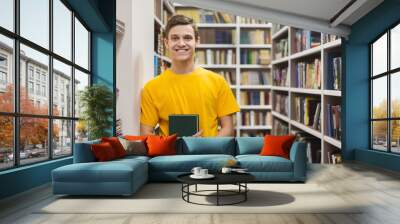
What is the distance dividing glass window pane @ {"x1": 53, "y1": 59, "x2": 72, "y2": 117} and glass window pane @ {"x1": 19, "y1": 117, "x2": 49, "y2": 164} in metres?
0.48

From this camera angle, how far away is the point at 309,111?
28.7 feet

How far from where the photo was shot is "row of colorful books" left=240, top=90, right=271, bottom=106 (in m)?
11.8

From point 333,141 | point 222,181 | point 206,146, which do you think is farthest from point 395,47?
point 222,181

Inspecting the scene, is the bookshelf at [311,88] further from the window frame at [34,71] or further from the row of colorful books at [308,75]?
the window frame at [34,71]

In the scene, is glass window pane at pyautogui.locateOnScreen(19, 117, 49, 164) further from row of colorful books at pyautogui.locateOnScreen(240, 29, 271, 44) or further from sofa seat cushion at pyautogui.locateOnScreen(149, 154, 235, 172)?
row of colorful books at pyautogui.locateOnScreen(240, 29, 271, 44)

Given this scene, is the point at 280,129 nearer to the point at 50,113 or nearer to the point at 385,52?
the point at 385,52

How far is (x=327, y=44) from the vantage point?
26.6 feet

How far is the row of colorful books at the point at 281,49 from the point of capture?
10.1 meters

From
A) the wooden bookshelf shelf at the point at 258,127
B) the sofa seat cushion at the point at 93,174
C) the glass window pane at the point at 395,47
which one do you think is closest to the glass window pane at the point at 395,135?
the glass window pane at the point at 395,47

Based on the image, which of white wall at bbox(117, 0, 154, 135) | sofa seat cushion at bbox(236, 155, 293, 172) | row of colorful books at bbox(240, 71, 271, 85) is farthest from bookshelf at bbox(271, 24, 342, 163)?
white wall at bbox(117, 0, 154, 135)

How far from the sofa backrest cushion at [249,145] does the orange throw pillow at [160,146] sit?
36.7 inches

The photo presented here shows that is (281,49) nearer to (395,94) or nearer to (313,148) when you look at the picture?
(313,148)

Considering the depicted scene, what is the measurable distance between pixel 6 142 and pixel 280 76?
24.1ft

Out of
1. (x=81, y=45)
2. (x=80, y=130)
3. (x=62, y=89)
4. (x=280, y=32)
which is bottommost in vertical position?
(x=80, y=130)
